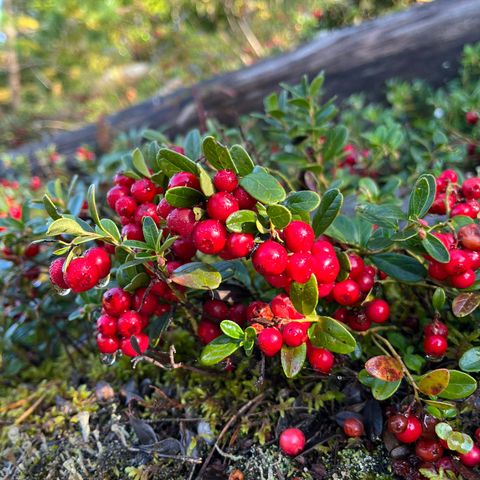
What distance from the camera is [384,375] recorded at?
3.56 ft

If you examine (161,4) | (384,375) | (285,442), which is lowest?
(285,442)

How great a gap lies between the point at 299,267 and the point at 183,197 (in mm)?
297

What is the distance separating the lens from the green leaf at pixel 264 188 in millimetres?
902

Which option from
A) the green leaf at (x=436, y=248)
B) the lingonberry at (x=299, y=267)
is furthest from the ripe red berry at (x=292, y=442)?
the green leaf at (x=436, y=248)

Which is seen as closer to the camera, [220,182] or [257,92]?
[220,182]

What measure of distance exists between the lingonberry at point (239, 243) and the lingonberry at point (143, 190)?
31cm

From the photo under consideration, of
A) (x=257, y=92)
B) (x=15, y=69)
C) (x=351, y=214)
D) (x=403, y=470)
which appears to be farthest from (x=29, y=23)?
(x=403, y=470)

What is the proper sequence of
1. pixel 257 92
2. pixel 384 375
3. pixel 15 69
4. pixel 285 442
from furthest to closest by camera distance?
pixel 15 69, pixel 257 92, pixel 285 442, pixel 384 375

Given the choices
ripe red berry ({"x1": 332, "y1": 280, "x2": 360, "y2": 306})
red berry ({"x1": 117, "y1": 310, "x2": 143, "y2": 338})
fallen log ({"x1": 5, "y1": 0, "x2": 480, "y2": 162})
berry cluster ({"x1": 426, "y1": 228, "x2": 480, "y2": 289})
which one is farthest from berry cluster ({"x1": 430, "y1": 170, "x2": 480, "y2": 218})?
fallen log ({"x1": 5, "y1": 0, "x2": 480, "y2": 162})

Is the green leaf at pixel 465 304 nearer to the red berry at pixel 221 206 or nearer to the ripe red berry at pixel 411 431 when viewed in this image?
the ripe red berry at pixel 411 431

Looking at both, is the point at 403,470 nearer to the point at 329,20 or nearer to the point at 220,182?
the point at 220,182

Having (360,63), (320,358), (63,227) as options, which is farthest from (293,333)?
(360,63)

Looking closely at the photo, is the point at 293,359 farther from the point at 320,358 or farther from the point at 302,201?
the point at 302,201

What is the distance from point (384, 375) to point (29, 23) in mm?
10858
